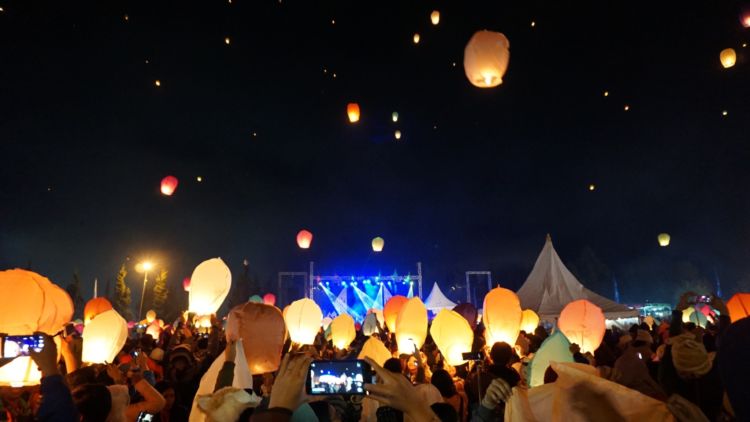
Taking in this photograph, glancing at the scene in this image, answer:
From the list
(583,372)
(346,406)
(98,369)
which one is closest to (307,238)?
(98,369)

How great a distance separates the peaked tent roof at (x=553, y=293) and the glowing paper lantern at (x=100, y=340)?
13.4m

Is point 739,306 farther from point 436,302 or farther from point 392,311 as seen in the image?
point 436,302

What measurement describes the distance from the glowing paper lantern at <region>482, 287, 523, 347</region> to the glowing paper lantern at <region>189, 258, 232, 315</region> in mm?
4918

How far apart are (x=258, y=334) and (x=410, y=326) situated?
4.10 m

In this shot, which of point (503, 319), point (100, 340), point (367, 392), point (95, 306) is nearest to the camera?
point (367, 392)

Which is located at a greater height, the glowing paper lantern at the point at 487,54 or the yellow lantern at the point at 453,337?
the glowing paper lantern at the point at 487,54

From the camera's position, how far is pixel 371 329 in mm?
13195

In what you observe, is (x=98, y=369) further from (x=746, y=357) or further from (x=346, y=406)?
(x=746, y=357)

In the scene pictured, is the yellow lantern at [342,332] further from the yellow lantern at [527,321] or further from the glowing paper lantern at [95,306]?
the glowing paper lantern at [95,306]

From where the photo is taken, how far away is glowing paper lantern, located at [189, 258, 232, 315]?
838cm

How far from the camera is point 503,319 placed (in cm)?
862

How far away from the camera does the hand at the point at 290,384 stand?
70.2 inches

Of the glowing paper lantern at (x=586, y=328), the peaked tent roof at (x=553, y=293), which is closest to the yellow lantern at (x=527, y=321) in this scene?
the peaked tent roof at (x=553, y=293)

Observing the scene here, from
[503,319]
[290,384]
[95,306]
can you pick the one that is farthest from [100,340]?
[95,306]
